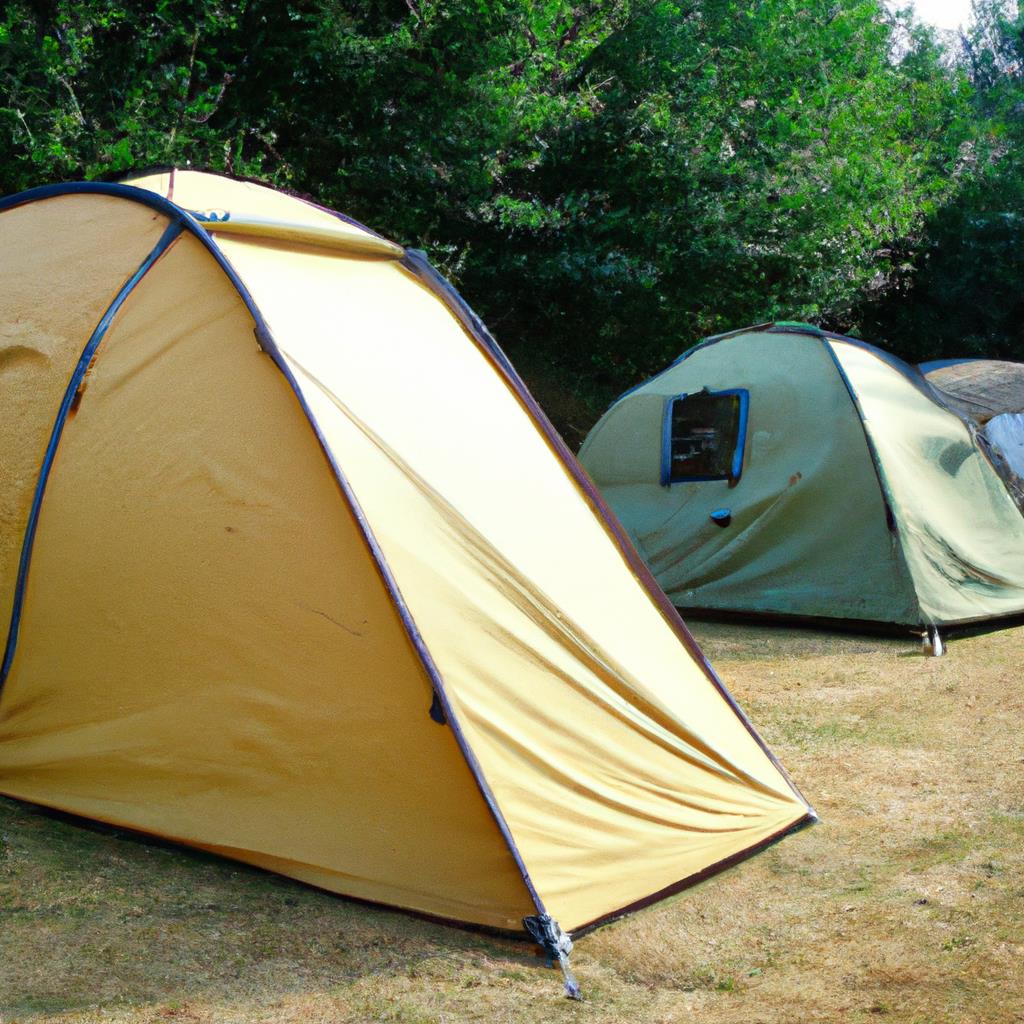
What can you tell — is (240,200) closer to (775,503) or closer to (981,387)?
(775,503)

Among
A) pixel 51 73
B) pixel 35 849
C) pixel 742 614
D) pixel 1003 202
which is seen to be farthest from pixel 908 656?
pixel 1003 202

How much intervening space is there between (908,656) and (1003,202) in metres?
9.87

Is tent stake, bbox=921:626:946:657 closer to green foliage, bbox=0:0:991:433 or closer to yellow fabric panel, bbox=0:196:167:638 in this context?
yellow fabric panel, bbox=0:196:167:638

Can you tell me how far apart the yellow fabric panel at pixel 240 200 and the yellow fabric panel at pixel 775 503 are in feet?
12.3

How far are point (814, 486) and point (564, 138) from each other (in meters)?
6.83

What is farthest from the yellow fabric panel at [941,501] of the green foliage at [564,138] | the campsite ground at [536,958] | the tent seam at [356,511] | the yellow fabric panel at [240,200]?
the green foliage at [564,138]

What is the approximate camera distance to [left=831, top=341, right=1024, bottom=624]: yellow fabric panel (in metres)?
6.85

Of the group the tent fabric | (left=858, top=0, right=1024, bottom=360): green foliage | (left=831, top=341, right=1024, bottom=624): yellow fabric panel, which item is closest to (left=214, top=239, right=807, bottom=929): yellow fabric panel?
(left=831, top=341, right=1024, bottom=624): yellow fabric panel

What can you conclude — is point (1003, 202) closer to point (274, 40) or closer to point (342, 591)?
point (274, 40)

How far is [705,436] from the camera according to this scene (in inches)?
300

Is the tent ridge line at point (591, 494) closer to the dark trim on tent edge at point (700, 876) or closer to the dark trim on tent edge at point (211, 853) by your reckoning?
the dark trim on tent edge at point (700, 876)

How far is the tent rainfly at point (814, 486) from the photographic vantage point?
6.89 m

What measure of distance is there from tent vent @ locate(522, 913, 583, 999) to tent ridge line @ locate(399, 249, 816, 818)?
3.96ft

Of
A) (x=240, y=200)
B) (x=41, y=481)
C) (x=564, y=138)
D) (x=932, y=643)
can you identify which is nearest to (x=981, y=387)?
(x=932, y=643)
